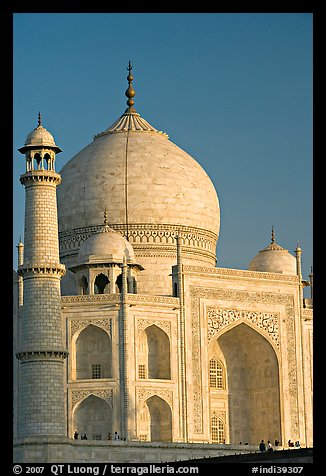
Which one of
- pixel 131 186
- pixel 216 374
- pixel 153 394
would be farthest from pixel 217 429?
pixel 131 186

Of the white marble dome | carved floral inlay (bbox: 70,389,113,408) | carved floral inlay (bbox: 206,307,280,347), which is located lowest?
carved floral inlay (bbox: 70,389,113,408)

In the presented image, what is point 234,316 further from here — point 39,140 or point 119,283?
point 39,140

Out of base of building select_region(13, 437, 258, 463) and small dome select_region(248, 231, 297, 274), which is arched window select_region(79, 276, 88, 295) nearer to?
small dome select_region(248, 231, 297, 274)

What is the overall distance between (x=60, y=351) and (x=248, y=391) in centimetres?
1032

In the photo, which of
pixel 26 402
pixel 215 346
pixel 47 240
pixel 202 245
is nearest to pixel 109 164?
pixel 202 245

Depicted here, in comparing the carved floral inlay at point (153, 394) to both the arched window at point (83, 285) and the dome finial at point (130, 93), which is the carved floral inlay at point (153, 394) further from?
the dome finial at point (130, 93)

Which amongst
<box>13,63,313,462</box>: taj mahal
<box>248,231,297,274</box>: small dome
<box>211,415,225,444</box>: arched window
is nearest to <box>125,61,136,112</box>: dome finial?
<box>13,63,313,462</box>: taj mahal

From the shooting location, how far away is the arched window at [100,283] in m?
30.0

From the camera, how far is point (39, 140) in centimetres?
2341

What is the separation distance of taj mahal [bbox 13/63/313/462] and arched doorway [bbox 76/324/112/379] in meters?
0.03

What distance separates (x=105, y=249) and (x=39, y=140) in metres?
6.84

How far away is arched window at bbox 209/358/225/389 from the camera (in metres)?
30.5

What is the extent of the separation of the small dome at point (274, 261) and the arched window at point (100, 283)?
16.2 feet
